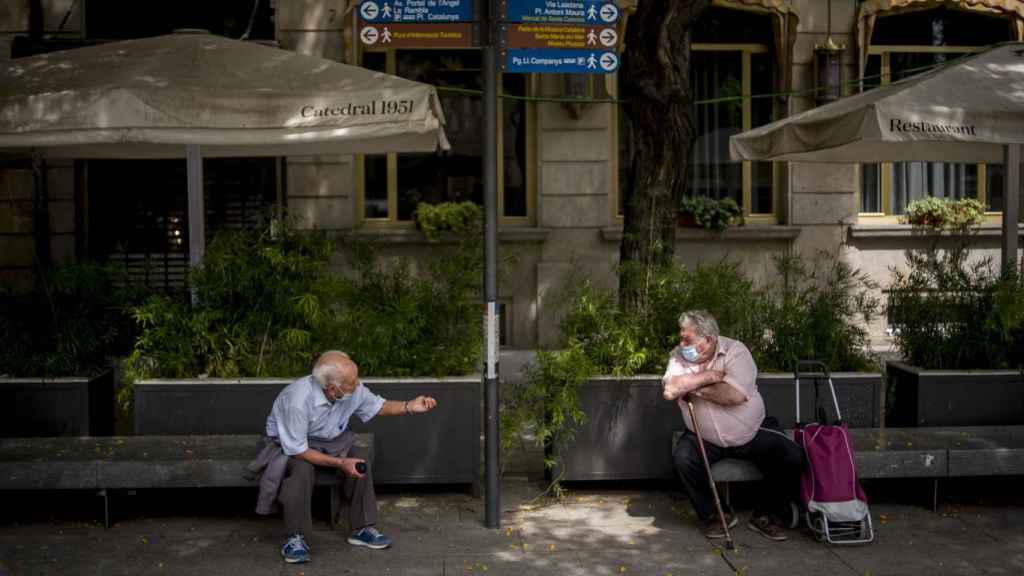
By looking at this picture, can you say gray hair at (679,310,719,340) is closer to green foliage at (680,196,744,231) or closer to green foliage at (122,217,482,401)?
green foliage at (122,217,482,401)

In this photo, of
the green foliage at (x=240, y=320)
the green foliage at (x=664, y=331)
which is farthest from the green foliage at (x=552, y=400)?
the green foliage at (x=240, y=320)

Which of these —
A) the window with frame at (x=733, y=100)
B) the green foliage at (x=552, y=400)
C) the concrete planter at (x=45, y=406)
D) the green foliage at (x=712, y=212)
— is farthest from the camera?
the window with frame at (x=733, y=100)

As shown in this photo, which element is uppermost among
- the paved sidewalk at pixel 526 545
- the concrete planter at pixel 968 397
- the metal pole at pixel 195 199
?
the metal pole at pixel 195 199

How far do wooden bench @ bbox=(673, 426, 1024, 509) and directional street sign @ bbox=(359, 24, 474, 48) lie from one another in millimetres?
2740

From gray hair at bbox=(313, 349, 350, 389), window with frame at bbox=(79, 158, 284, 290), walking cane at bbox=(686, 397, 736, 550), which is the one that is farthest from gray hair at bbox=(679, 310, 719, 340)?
window with frame at bbox=(79, 158, 284, 290)

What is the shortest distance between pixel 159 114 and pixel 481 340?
8.16 ft

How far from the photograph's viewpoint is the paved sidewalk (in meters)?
6.02

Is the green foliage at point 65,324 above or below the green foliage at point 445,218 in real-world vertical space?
below

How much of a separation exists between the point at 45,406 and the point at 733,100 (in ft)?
32.1

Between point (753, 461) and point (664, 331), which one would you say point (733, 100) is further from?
point (753, 461)

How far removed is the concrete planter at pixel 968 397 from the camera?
7523 mm

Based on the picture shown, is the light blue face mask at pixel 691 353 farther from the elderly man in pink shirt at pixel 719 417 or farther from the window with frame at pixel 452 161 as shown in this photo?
the window with frame at pixel 452 161

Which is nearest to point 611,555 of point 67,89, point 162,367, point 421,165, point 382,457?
point 382,457

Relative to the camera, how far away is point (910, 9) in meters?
14.3
